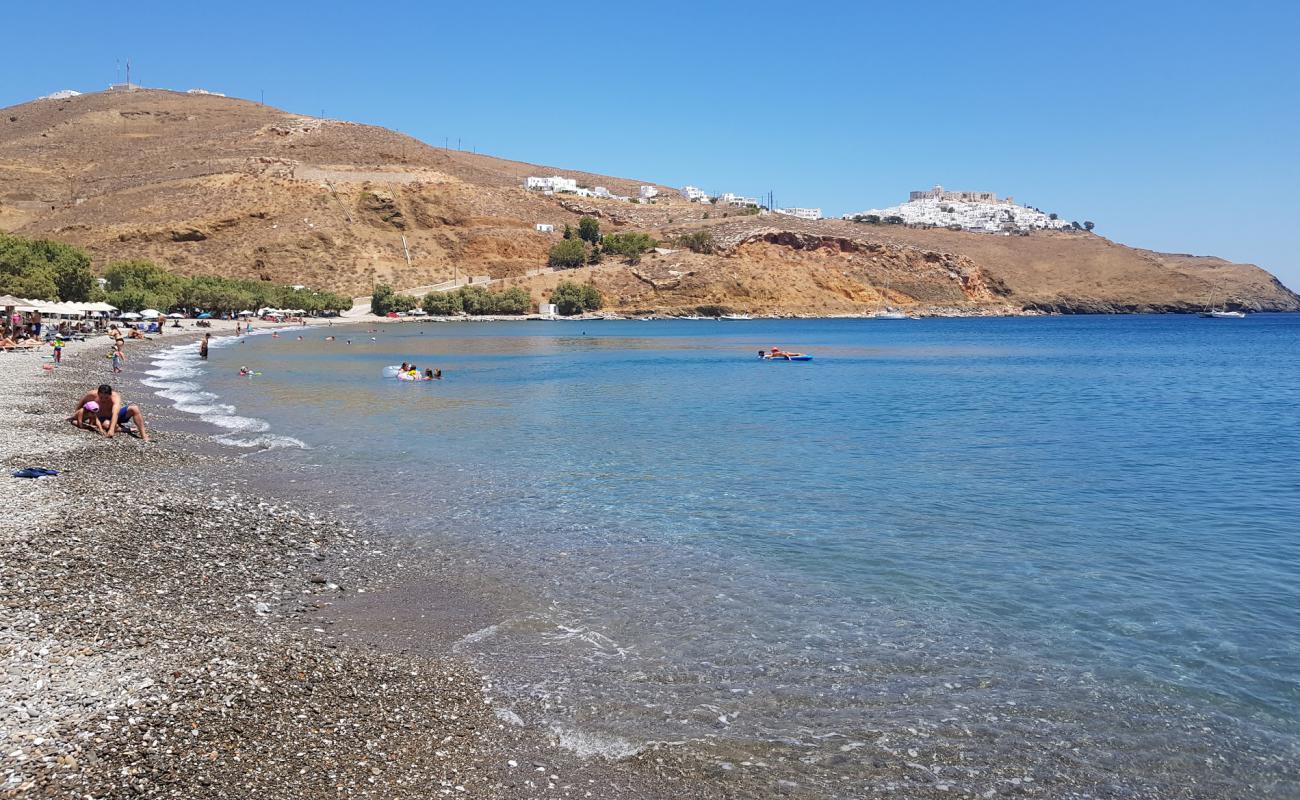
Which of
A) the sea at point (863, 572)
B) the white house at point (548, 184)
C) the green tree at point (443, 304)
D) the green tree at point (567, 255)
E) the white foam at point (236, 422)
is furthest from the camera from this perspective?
the white house at point (548, 184)

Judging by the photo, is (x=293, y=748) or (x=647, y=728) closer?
(x=293, y=748)

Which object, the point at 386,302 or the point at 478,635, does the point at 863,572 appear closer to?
the point at 478,635

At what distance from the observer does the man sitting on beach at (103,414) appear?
19703 millimetres

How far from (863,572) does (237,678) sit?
7.72 m

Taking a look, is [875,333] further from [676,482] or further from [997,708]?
[997,708]

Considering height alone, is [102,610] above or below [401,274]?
below

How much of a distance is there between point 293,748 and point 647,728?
2.72 meters

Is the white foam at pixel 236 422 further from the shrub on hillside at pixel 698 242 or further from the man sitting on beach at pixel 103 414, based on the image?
the shrub on hillside at pixel 698 242

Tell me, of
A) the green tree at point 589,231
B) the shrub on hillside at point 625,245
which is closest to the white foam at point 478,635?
the shrub on hillside at point 625,245

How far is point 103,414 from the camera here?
Result: 19.8m

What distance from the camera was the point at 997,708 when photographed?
8023 millimetres

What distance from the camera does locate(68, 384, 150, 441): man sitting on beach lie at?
1970 cm

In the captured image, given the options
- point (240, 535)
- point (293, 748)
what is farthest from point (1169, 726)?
point (240, 535)

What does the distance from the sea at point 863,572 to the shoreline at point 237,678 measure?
1.99 ft
